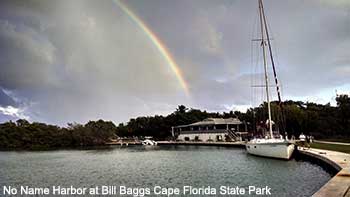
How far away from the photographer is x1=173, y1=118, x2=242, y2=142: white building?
251 feet

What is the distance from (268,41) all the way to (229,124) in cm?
4331

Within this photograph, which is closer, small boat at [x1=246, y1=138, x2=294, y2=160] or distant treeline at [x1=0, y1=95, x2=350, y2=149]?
small boat at [x1=246, y1=138, x2=294, y2=160]

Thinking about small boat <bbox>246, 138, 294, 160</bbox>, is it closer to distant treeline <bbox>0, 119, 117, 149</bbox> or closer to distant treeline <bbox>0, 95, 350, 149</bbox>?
distant treeline <bbox>0, 95, 350, 149</bbox>

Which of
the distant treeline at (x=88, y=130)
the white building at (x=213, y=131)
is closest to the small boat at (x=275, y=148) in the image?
the white building at (x=213, y=131)

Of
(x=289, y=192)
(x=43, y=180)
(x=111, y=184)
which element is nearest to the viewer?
(x=289, y=192)

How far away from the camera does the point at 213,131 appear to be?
79.7m

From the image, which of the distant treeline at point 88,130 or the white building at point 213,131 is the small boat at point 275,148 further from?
the distant treeline at point 88,130

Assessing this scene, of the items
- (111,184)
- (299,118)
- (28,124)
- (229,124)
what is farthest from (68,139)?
(111,184)

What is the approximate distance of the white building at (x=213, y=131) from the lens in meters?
76.6

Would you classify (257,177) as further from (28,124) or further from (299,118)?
(28,124)

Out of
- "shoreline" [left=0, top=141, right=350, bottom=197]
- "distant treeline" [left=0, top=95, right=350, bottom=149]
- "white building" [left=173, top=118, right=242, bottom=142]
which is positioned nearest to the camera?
"shoreline" [left=0, top=141, right=350, bottom=197]

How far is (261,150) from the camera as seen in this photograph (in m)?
35.6

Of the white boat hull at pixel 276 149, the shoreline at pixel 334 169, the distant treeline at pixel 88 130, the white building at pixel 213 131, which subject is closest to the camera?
the shoreline at pixel 334 169

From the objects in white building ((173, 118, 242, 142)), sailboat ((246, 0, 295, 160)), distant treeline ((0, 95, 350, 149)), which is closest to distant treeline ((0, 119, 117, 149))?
distant treeline ((0, 95, 350, 149))
